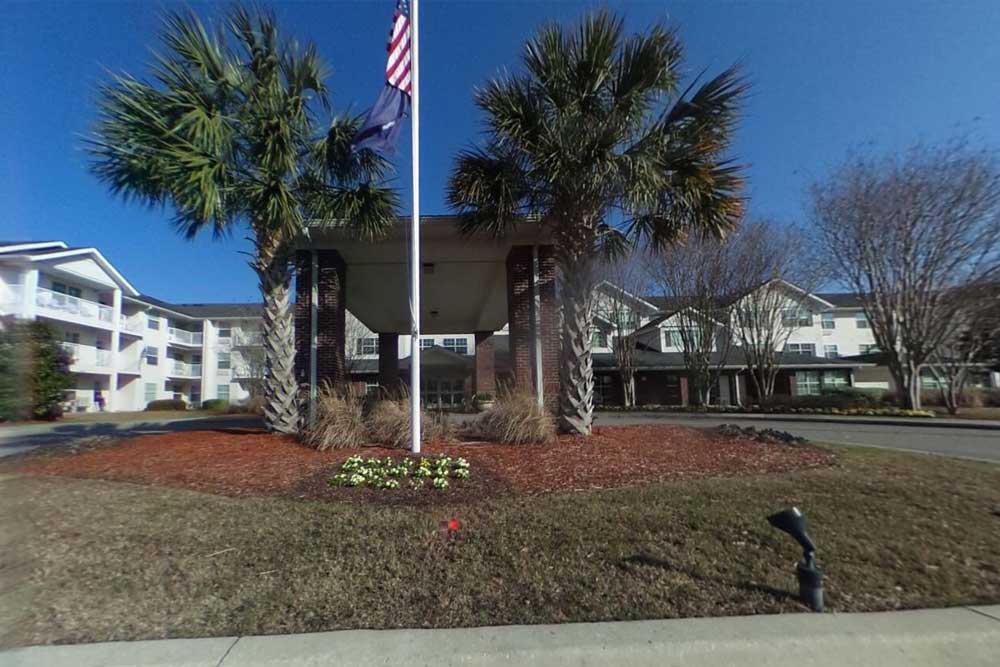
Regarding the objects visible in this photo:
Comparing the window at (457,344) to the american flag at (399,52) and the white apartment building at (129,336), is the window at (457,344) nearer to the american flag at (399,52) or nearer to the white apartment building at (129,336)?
the white apartment building at (129,336)

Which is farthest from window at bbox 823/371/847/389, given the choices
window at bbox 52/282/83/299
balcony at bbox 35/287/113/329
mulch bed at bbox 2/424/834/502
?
window at bbox 52/282/83/299

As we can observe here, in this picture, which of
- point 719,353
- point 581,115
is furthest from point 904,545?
point 719,353

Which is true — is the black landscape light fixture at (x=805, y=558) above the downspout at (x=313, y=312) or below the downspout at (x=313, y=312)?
below

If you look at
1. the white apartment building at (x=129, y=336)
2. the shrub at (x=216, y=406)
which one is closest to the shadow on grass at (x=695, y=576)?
the white apartment building at (x=129, y=336)

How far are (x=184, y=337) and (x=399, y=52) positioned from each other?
4800cm

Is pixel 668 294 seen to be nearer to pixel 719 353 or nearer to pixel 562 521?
pixel 719 353

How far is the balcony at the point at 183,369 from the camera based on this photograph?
1764 inches

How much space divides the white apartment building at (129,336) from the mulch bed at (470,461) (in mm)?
23922

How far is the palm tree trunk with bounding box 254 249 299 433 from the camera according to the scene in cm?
952

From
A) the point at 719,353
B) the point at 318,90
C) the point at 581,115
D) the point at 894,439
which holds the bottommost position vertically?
the point at 894,439

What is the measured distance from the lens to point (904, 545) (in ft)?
14.6

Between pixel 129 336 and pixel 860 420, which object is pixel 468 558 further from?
pixel 129 336

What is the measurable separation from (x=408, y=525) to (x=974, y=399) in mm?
35899

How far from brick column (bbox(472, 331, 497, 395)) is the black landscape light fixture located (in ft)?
59.1
